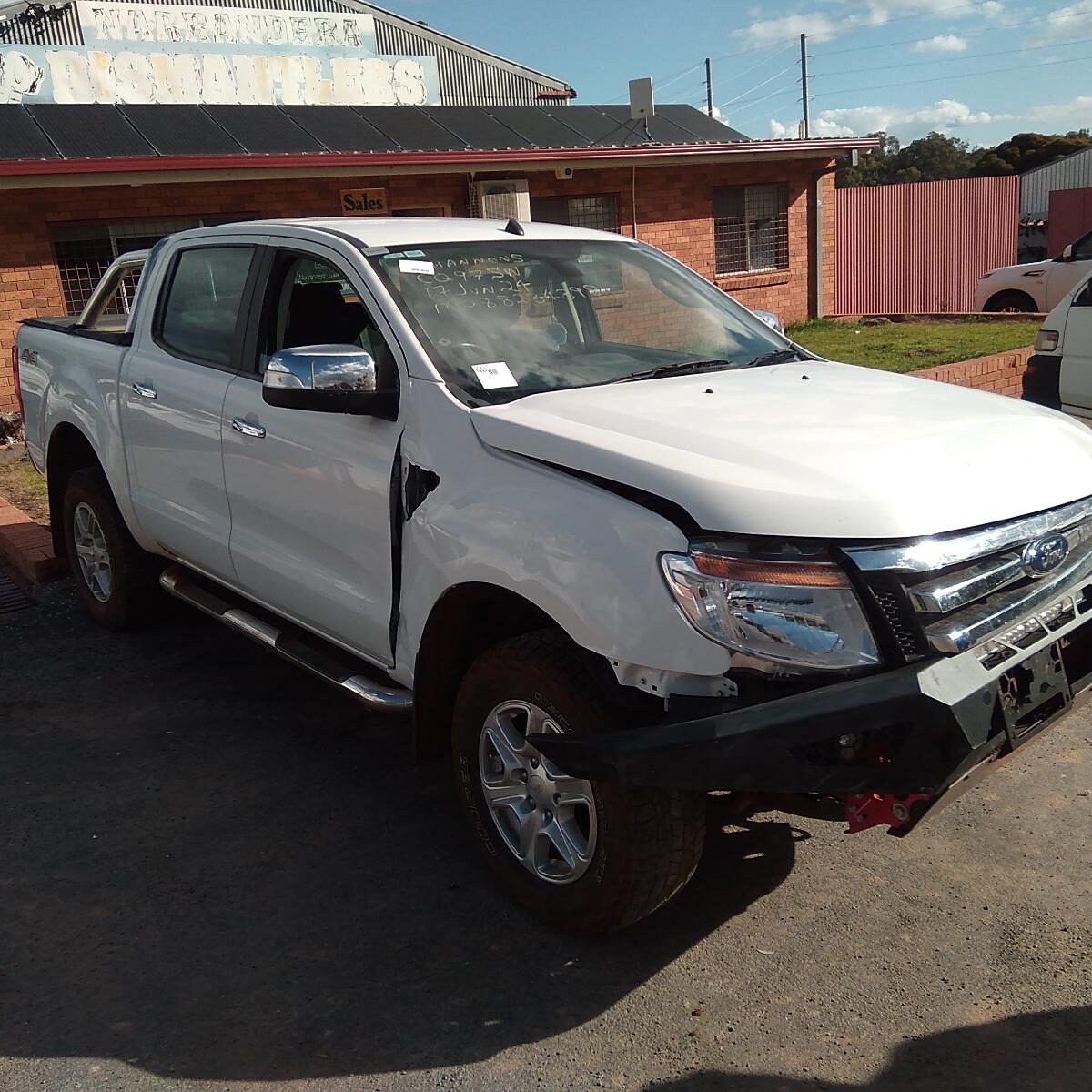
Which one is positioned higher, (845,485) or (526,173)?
(526,173)

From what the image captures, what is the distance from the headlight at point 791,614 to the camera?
2543mm

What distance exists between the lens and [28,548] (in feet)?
22.9

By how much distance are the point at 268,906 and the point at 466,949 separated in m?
0.65

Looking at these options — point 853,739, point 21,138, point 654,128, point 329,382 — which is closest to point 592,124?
point 654,128

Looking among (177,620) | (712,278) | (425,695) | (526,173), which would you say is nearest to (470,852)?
(425,695)

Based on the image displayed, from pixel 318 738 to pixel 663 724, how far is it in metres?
2.29

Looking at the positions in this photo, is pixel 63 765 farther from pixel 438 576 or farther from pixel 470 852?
pixel 438 576

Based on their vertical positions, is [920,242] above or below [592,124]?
below

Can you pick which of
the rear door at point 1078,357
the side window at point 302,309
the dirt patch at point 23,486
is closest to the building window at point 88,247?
the dirt patch at point 23,486

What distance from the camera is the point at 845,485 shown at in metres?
2.64

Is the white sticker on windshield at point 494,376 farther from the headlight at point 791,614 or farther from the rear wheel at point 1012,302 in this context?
the rear wheel at point 1012,302

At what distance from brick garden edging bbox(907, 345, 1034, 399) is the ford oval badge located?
634 cm

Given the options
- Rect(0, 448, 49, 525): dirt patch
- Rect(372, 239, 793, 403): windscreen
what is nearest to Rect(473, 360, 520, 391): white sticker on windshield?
Rect(372, 239, 793, 403): windscreen

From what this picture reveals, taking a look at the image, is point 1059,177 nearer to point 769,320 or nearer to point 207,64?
point 207,64
